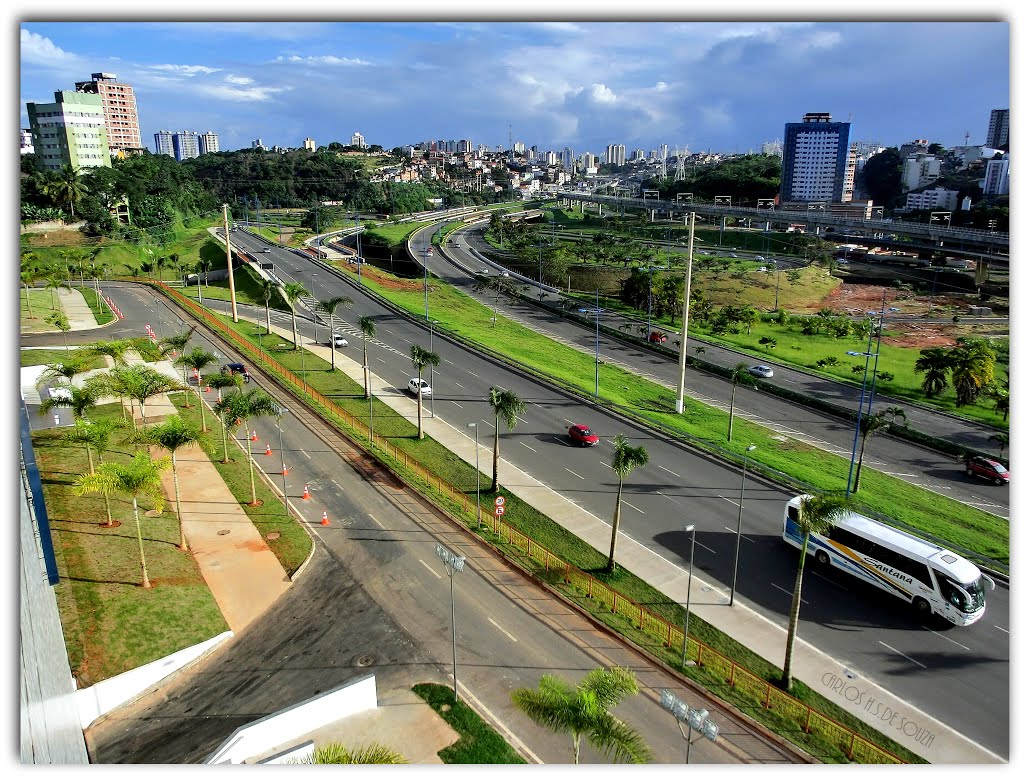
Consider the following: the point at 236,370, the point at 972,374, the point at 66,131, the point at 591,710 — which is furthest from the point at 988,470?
the point at 66,131

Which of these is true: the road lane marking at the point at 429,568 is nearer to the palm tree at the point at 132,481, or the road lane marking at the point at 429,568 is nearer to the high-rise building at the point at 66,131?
the palm tree at the point at 132,481

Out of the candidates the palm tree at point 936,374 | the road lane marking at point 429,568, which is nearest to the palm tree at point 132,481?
the road lane marking at point 429,568

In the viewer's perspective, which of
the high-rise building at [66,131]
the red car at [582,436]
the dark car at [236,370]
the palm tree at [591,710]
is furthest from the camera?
the high-rise building at [66,131]

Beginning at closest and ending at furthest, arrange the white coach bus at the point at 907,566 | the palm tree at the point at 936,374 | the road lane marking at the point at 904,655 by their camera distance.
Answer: the road lane marking at the point at 904,655, the white coach bus at the point at 907,566, the palm tree at the point at 936,374

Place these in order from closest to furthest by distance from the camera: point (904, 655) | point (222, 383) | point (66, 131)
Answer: point (904, 655) → point (222, 383) → point (66, 131)

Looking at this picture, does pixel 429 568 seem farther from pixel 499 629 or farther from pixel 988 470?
pixel 988 470

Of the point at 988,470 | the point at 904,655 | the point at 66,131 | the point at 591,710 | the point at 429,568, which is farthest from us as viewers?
the point at 66,131

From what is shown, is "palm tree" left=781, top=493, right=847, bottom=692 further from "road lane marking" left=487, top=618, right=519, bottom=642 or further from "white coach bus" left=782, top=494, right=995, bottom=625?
"road lane marking" left=487, top=618, right=519, bottom=642

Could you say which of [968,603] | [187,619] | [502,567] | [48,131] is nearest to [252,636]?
[187,619]
